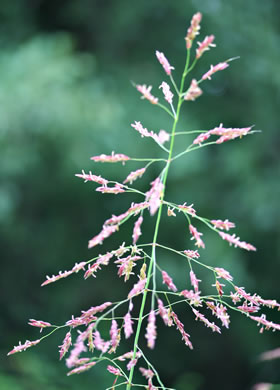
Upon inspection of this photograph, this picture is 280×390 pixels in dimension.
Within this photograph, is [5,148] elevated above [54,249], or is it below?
above

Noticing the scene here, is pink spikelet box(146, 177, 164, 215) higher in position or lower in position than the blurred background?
higher

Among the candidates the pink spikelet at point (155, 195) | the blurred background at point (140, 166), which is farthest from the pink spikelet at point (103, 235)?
the blurred background at point (140, 166)

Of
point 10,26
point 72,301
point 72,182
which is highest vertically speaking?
point 10,26

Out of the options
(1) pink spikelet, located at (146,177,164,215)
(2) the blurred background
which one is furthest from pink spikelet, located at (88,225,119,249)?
(2) the blurred background

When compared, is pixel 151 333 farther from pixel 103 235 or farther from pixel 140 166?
pixel 140 166

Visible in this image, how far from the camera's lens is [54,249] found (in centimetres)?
591

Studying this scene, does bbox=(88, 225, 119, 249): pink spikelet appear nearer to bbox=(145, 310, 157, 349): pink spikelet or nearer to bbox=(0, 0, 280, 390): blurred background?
bbox=(145, 310, 157, 349): pink spikelet

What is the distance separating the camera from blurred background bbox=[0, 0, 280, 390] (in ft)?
16.3

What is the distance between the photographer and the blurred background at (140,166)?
4.98 m

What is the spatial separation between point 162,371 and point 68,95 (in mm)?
3221

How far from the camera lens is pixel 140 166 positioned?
16.5 ft

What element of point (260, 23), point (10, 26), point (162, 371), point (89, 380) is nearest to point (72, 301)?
point (162, 371)

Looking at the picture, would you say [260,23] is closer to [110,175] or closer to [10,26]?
[110,175]

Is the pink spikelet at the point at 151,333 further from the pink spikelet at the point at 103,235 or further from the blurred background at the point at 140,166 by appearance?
the blurred background at the point at 140,166
